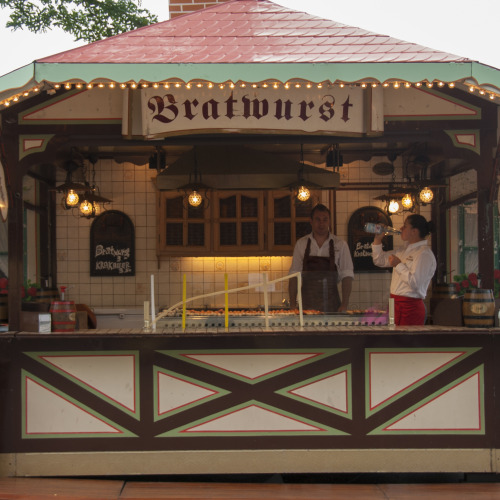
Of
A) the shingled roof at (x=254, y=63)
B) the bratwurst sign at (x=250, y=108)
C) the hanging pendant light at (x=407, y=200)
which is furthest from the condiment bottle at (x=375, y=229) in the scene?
the hanging pendant light at (x=407, y=200)

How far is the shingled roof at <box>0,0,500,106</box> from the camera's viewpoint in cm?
415

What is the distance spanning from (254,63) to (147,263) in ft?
16.1

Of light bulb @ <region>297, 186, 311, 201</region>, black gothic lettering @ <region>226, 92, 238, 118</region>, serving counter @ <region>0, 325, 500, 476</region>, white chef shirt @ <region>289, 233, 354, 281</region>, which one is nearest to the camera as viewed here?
serving counter @ <region>0, 325, 500, 476</region>

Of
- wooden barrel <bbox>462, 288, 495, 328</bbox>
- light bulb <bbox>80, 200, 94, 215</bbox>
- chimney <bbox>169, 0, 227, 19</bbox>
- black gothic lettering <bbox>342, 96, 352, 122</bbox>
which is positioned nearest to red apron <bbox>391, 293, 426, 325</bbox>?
wooden barrel <bbox>462, 288, 495, 328</bbox>

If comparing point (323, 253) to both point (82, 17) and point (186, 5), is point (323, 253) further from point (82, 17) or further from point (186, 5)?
point (82, 17)

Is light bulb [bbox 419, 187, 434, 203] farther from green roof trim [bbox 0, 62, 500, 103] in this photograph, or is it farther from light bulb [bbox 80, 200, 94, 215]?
light bulb [bbox 80, 200, 94, 215]

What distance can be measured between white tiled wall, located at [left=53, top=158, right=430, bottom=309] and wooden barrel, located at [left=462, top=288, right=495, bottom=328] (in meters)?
3.59

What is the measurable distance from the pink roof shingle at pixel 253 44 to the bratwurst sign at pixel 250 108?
42cm

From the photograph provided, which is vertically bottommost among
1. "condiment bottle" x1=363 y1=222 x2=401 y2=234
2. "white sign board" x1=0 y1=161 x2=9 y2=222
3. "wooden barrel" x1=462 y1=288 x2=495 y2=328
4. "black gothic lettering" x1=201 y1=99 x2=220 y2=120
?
"wooden barrel" x1=462 y1=288 x2=495 y2=328

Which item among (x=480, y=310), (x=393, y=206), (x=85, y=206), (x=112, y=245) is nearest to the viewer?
(x=480, y=310)

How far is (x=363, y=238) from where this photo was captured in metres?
8.61

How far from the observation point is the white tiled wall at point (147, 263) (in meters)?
8.56

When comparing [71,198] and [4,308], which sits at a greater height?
[71,198]

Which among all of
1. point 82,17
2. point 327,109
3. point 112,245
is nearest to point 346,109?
point 327,109
